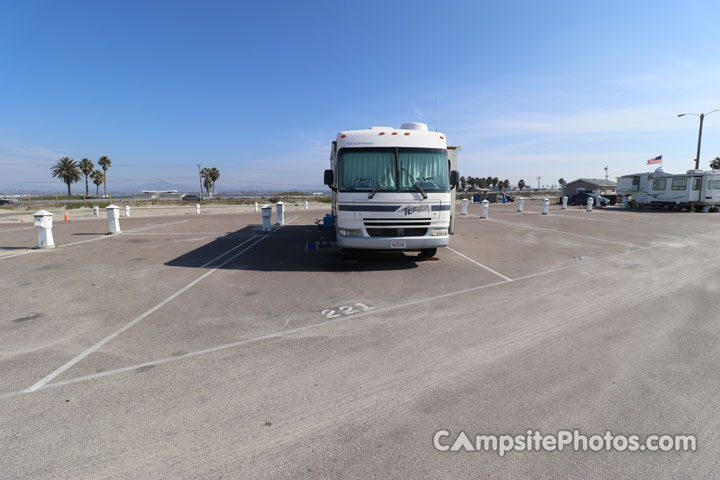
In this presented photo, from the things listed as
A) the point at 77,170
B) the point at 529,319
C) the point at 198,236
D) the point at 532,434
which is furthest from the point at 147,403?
the point at 77,170

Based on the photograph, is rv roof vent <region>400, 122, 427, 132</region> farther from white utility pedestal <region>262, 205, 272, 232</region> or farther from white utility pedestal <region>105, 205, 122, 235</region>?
white utility pedestal <region>105, 205, 122, 235</region>

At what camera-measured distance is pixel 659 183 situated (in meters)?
28.2

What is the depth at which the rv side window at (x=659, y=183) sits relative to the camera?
27797 millimetres

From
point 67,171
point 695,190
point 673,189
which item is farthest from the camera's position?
point 67,171

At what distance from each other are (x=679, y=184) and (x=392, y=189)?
29.6m

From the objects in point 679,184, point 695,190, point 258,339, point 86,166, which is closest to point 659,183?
point 679,184

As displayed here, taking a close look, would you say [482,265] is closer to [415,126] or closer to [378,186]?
[378,186]

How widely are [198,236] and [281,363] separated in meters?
11.7

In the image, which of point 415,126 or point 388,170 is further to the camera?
point 415,126

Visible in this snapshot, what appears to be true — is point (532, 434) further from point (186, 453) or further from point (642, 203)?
point (642, 203)

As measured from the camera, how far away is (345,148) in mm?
8172

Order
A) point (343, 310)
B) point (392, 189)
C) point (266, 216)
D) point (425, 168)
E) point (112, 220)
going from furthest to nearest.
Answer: point (266, 216)
point (112, 220)
point (425, 168)
point (392, 189)
point (343, 310)

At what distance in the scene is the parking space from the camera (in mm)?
2531

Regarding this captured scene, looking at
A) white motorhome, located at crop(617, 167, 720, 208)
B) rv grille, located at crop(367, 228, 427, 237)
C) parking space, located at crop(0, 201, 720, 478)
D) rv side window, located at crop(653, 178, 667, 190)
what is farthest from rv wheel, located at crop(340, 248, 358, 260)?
rv side window, located at crop(653, 178, 667, 190)
